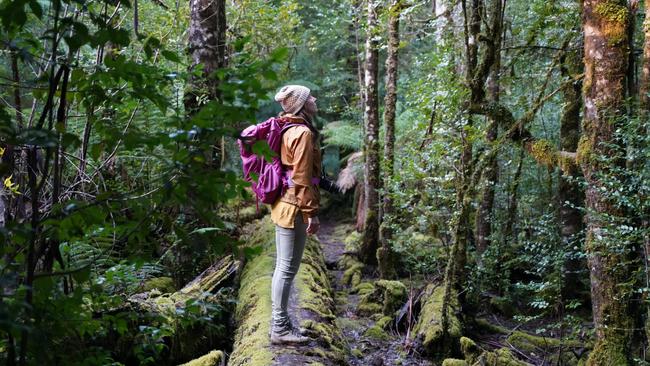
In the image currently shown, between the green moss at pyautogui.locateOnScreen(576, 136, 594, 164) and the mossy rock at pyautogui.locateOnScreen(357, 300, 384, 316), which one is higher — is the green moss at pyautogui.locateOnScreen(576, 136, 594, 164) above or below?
above

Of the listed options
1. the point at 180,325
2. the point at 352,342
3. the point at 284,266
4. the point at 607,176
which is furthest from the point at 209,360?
the point at 607,176

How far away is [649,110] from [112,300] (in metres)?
4.55

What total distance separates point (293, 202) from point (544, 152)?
9.83 ft

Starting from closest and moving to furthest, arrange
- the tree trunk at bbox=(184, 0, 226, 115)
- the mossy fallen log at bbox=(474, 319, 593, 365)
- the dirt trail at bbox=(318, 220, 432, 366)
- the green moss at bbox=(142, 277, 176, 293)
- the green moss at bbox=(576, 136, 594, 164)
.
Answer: the green moss at bbox=(576, 136, 594, 164) → the mossy fallen log at bbox=(474, 319, 593, 365) → the dirt trail at bbox=(318, 220, 432, 366) → the green moss at bbox=(142, 277, 176, 293) → the tree trunk at bbox=(184, 0, 226, 115)

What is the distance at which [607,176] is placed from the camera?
443 centimetres

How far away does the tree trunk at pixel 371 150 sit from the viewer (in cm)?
963

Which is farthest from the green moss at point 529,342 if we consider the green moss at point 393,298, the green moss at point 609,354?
the green moss at point 609,354

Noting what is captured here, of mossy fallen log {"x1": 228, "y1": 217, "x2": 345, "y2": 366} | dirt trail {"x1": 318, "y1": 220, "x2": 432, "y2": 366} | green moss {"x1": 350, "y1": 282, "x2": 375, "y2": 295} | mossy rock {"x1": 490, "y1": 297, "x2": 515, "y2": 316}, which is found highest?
mossy fallen log {"x1": 228, "y1": 217, "x2": 345, "y2": 366}

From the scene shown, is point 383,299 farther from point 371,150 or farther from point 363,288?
point 371,150

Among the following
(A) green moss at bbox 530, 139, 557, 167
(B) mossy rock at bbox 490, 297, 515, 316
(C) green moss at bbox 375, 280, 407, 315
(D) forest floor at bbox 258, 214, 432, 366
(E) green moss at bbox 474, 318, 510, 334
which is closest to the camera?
(D) forest floor at bbox 258, 214, 432, 366

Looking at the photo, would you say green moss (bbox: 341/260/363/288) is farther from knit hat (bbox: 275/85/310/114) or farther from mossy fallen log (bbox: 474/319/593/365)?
knit hat (bbox: 275/85/310/114)

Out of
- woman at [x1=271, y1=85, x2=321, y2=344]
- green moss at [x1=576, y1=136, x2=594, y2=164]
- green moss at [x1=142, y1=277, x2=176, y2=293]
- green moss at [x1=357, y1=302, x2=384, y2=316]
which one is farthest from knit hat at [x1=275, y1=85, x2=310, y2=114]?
green moss at [x1=357, y1=302, x2=384, y2=316]

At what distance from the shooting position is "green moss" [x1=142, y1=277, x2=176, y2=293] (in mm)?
6632

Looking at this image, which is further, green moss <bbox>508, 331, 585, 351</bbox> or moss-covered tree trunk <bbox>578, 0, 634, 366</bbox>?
green moss <bbox>508, 331, 585, 351</bbox>
